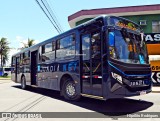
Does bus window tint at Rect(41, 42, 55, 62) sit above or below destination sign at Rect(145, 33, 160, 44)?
below

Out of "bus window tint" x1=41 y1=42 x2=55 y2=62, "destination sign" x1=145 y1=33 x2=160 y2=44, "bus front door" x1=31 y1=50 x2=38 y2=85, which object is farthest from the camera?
"destination sign" x1=145 y1=33 x2=160 y2=44

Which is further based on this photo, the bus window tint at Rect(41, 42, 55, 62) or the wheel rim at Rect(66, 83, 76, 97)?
the bus window tint at Rect(41, 42, 55, 62)

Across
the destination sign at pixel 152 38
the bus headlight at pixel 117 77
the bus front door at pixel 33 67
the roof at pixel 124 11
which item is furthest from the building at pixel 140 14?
the bus headlight at pixel 117 77

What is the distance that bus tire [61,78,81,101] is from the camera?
9.61 meters

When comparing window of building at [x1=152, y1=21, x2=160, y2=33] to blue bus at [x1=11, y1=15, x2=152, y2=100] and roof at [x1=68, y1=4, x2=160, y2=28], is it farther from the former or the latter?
blue bus at [x1=11, y1=15, x2=152, y2=100]

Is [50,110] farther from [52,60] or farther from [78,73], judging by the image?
[52,60]

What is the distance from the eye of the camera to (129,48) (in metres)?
7.95

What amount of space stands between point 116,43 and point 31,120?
145 inches

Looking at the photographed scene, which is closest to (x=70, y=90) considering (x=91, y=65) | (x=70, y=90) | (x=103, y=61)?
(x=70, y=90)

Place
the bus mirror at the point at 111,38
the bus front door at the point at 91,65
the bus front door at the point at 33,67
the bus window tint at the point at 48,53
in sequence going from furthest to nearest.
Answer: the bus front door at the point at 33,67 < the bus window tint at the point at 48,53 < the bus front door at the point at 91,65 < the bus mirror at the point at 111,38

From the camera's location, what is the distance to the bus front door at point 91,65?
788 cm

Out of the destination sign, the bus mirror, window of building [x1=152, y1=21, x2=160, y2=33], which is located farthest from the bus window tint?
window of building [x1=152, y1=21, x2=160, y2=33]

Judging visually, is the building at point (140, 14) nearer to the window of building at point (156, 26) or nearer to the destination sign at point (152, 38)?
the window of building at point (156, 26)

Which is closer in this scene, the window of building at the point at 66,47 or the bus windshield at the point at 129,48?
the bus windshield at the point at 129,48
